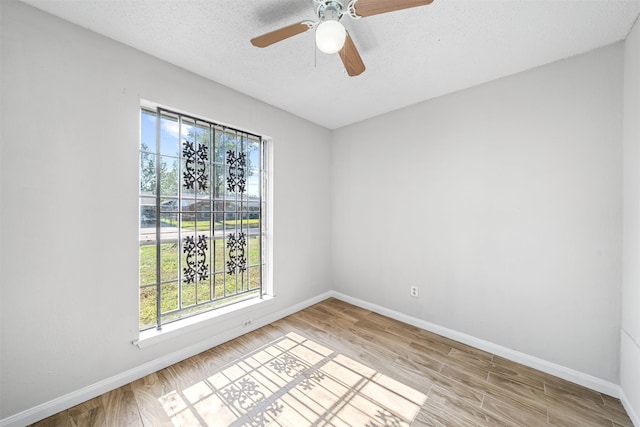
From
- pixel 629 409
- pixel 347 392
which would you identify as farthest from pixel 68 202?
pixel 629 409

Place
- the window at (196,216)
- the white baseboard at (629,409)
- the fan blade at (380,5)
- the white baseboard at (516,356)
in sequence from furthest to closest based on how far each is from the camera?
the window at (196,216)
the white baseboard at (516,356)
the white baseboard at (629,409)
the fan blade at (380,5)

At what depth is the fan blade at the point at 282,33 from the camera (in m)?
1.36

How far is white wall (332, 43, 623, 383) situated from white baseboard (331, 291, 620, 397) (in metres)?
0.04

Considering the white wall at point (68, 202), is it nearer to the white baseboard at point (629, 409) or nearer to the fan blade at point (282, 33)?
the fan blade at point (282, 33)

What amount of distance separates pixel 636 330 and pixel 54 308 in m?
3.74

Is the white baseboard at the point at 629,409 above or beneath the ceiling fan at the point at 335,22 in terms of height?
beneath

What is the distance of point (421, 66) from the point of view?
2062 millimetres

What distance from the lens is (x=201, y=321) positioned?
2223 millimetres

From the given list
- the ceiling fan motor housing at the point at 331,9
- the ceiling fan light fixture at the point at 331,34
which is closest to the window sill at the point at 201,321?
the ceiling fan light fixture at the point at 331,34

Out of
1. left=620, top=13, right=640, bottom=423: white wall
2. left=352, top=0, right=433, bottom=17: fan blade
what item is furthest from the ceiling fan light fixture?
left=620, top=13, right=640, bottom=423: white wall

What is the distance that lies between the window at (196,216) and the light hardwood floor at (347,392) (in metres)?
0.55

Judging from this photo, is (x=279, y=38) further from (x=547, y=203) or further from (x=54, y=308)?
(x=547, y=203)

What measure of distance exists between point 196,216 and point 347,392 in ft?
6.54

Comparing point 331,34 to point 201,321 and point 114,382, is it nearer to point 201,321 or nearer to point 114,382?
point 201,321
